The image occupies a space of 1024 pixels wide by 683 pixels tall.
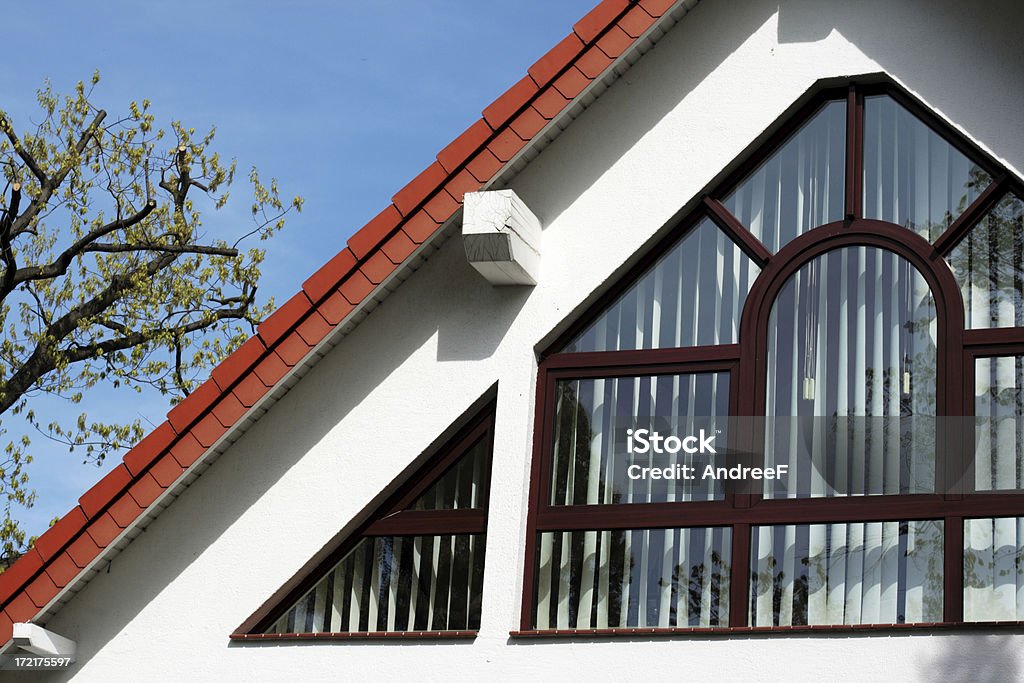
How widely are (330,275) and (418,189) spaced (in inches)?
26.7

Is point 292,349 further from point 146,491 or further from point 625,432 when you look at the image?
→ point 625,432

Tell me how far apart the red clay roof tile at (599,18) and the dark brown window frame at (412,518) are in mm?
2065

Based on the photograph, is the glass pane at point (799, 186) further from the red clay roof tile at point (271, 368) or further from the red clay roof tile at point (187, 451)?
the red clay roof tile at point (187, 451)

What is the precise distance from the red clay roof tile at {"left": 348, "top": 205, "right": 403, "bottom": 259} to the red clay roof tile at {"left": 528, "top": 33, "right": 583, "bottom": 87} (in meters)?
1.05

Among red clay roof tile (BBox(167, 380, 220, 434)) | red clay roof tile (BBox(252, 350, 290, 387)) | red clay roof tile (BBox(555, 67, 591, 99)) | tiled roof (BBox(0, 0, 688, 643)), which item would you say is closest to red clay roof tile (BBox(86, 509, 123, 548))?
tiled roof (BBox(0, 0, 688, 643))

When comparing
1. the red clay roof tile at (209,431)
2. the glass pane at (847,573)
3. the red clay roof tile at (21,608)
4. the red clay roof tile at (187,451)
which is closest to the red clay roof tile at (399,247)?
the red clay roof tile at (209,431)

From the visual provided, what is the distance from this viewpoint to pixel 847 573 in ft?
22.0

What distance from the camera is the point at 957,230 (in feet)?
23.1

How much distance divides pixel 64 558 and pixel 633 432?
317 centimetres

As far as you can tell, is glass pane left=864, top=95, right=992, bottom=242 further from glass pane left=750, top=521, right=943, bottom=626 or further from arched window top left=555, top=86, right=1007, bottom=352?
glass pane left=750, top=521, right=943, bottom=626

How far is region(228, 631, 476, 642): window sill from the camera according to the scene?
6.91 metres

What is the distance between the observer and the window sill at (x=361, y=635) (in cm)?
691

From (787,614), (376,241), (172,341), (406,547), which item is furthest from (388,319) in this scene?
(172,341)

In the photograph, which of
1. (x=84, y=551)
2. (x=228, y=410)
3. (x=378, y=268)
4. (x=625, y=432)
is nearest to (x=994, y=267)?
(x=625, y=432)
